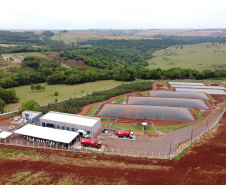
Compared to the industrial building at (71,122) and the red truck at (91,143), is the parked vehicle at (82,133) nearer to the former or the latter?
the industrial building at (71,122)

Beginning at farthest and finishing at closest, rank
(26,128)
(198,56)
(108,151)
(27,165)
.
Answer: (198,56) → (26,128) → (108,151) → (27,165)

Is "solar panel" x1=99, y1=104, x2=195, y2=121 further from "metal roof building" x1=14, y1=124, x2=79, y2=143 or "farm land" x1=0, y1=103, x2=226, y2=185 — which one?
"metal roof building" x1=14, y1=124, x2=79, y2=143

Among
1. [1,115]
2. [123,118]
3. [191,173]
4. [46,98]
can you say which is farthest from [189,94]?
[1,115]

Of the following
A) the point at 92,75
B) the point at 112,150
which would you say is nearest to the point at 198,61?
the point at 92,75

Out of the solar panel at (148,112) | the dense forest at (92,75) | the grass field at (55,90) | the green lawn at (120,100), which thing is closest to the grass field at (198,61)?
the dense forest at (92,75)

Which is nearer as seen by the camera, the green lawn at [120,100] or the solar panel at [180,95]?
the green lawn at [120,100]

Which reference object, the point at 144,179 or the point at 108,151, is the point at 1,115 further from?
the point at 144,179

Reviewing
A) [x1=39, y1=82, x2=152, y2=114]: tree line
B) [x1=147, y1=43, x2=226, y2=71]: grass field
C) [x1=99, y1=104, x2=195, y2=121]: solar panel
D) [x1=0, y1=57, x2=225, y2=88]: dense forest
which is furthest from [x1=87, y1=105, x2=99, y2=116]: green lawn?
[x1=147, y1=43, x2=226, y2=71]: grass field
